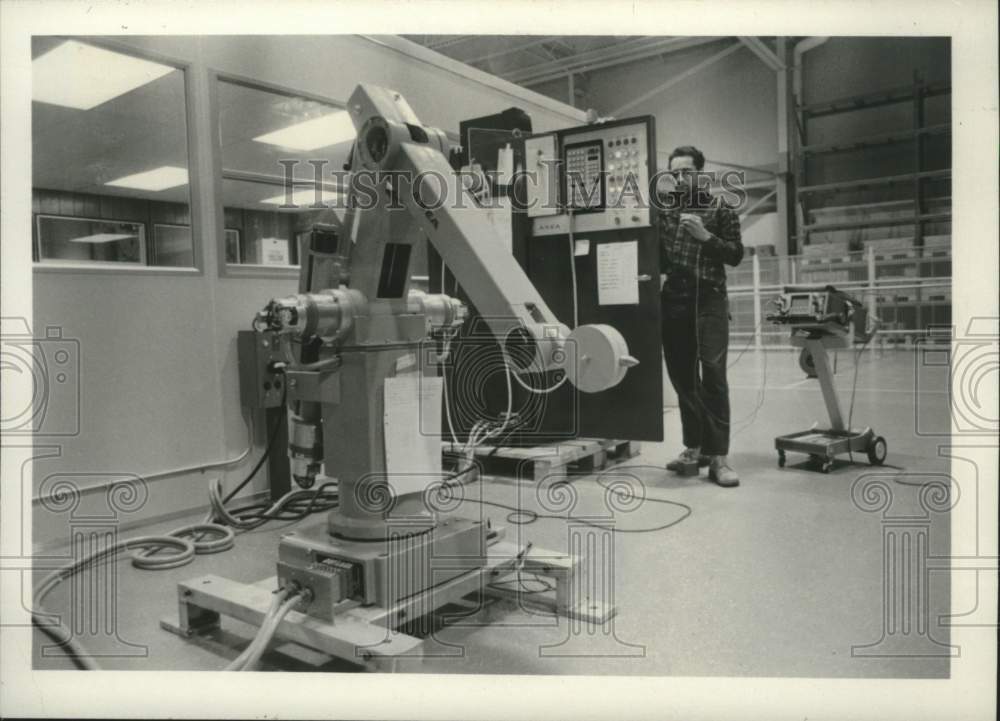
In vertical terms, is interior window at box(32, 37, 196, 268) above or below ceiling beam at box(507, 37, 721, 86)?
below

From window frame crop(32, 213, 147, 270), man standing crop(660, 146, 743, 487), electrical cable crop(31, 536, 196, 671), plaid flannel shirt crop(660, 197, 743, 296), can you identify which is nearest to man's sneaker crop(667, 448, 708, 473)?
man standing crop(660, 146, 743, 487)

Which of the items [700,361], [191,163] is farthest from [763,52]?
[191,163]

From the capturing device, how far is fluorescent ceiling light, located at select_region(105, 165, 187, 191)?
251 cm

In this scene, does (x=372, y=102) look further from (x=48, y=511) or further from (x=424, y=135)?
(x=48, y=511)

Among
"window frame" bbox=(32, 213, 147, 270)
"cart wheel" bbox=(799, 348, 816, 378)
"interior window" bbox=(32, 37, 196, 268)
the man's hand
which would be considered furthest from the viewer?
"cart wheel" bbox=(799, 348, 816, 378)

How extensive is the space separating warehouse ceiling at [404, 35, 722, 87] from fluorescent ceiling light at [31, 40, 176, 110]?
7.12m

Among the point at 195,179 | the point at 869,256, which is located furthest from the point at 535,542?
the point at 869,256

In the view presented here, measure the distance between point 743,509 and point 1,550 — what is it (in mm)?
2091

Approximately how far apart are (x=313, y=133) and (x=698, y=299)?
1.85 meters

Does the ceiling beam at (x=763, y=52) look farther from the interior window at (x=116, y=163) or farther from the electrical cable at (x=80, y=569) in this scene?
the electrical cable at (x=80, y=569)

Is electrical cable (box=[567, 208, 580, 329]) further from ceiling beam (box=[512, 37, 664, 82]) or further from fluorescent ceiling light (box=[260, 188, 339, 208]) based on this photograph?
ceiling beam (box=[512, 37, 664, 82])

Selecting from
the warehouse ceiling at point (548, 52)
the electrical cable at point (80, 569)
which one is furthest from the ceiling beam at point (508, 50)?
the electrical cable at point (80, 569)

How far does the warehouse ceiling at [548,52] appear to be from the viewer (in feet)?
31.7

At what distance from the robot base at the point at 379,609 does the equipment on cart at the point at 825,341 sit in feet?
5.37
